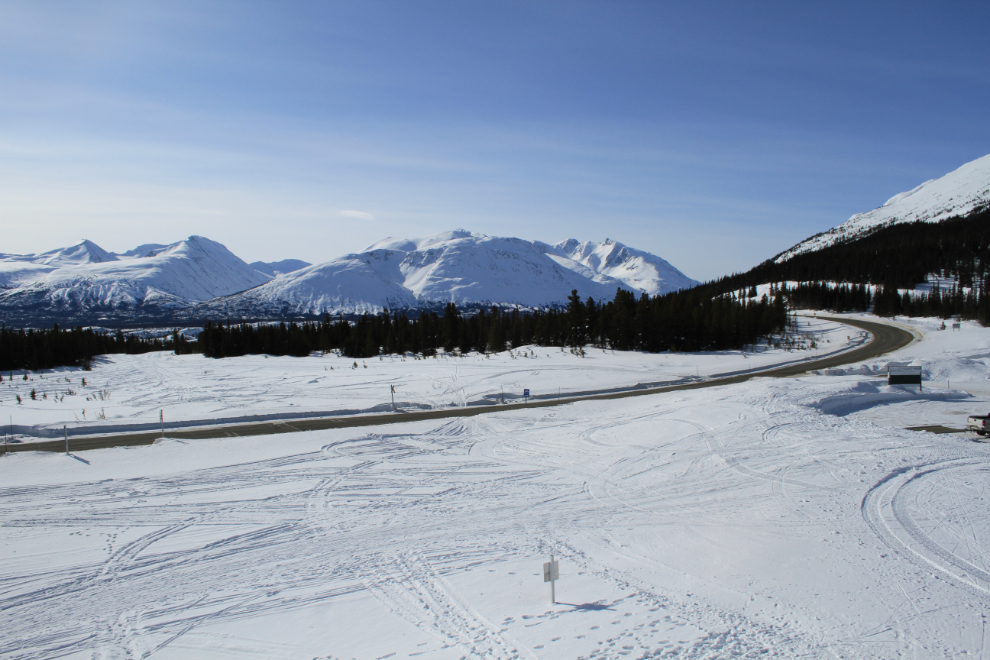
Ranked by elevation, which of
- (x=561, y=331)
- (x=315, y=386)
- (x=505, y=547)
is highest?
(x=561, y=331)

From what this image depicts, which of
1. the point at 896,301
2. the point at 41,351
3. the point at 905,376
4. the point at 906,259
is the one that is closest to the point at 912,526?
the point at 905,376

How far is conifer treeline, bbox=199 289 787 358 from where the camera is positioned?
193 ft

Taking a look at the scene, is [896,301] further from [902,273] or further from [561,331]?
[561,331]

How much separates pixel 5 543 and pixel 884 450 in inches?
873

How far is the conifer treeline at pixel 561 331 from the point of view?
58906 millimetres

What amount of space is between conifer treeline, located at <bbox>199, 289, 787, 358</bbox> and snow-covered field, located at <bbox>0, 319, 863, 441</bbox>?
7.55 m

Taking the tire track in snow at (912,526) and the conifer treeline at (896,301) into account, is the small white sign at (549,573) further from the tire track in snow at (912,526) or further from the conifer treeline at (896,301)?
the conifer treeline at (896,301)

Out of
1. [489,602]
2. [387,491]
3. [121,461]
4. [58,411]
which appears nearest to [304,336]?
[58,411]

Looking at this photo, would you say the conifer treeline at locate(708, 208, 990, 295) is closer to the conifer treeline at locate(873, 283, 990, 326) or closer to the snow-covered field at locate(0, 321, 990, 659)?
the conifer treeline at locate(873, 283, 990, 326)

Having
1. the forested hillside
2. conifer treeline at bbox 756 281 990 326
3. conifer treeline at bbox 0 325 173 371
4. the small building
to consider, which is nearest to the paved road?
the small building

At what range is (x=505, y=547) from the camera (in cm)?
1007

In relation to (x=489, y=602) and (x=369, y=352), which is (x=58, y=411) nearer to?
(x=489, y=602)

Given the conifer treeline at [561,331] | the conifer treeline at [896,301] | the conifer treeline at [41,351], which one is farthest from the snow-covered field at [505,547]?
the conifer treeline at [896,301]

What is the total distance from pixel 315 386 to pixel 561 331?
39009 mm
